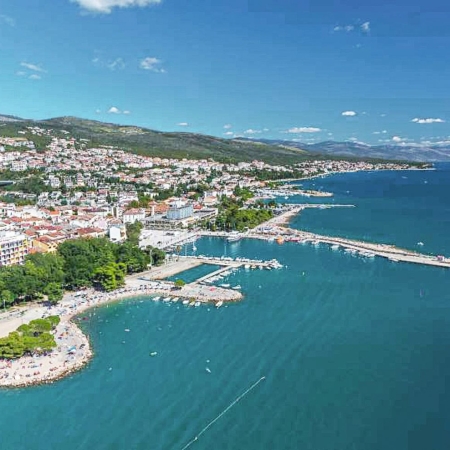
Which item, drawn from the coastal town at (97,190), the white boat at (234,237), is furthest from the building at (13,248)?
the white boat at (234,237)

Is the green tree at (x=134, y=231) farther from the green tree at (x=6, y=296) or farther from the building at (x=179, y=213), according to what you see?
the green tree at (x=6, y=296)

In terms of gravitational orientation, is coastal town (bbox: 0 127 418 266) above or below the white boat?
above

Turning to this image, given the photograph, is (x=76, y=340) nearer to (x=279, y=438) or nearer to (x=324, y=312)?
(x=279, y=438)

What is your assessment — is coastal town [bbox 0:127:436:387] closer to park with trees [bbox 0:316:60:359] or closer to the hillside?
park with trees [bbox 0:316:60:359]

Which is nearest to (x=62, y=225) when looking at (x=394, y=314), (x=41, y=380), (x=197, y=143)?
(x=41, y=380)

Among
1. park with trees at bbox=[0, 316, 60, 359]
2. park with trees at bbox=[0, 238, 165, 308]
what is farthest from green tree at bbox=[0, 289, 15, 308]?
park with trees at bbox=[0, 316, 60, 359]

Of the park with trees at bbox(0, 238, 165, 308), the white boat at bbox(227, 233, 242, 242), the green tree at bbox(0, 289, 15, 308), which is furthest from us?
the white boat at bbox(227, 233, 242, 242)
